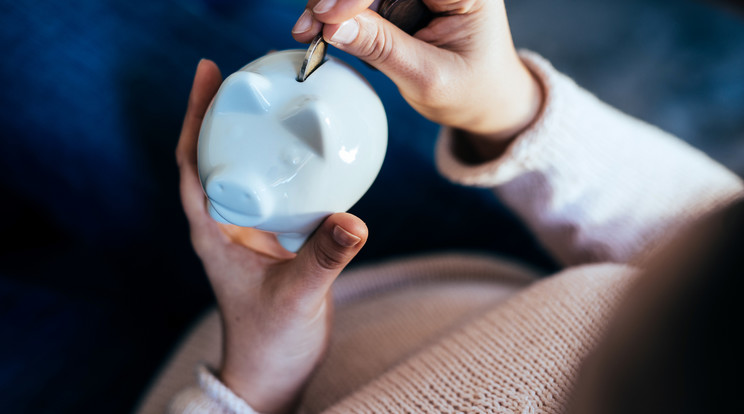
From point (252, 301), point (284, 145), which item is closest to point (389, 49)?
point (284, 145)

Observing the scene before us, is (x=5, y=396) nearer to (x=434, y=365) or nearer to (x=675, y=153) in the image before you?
(x=434, y=365)

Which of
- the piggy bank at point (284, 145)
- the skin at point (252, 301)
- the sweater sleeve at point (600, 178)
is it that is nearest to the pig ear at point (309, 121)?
the piggy bank at point (284, 145)

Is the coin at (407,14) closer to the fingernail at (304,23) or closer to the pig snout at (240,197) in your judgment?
the fingernail at (304,23)

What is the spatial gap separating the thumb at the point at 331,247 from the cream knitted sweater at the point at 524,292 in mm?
120

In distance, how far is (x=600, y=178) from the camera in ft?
1.86

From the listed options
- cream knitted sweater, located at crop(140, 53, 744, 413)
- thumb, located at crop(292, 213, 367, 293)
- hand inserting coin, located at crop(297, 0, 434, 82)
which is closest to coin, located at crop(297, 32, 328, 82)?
hand inserting coin, located at crop(297, 0, 434, 82)

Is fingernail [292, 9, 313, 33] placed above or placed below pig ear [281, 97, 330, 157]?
above

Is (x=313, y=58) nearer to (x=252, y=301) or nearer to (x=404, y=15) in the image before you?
(x=404, y=15)

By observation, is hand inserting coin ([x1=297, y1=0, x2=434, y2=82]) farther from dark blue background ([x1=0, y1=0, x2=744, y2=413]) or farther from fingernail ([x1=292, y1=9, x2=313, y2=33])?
dark blue background ([x1=0, y1=0, x2=744, y2=413])

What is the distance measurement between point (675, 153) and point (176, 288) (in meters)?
0.68

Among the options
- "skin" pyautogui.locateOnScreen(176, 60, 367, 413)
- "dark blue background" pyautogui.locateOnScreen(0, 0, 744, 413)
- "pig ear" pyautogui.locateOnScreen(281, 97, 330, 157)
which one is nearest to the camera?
"pig ear" pyautogui.locateOnScreen(281, 97, 330, 157)

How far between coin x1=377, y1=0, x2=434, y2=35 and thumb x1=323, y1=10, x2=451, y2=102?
0.08 ft

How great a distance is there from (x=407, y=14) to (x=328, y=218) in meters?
0.20

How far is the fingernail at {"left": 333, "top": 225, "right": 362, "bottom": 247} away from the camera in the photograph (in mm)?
340
